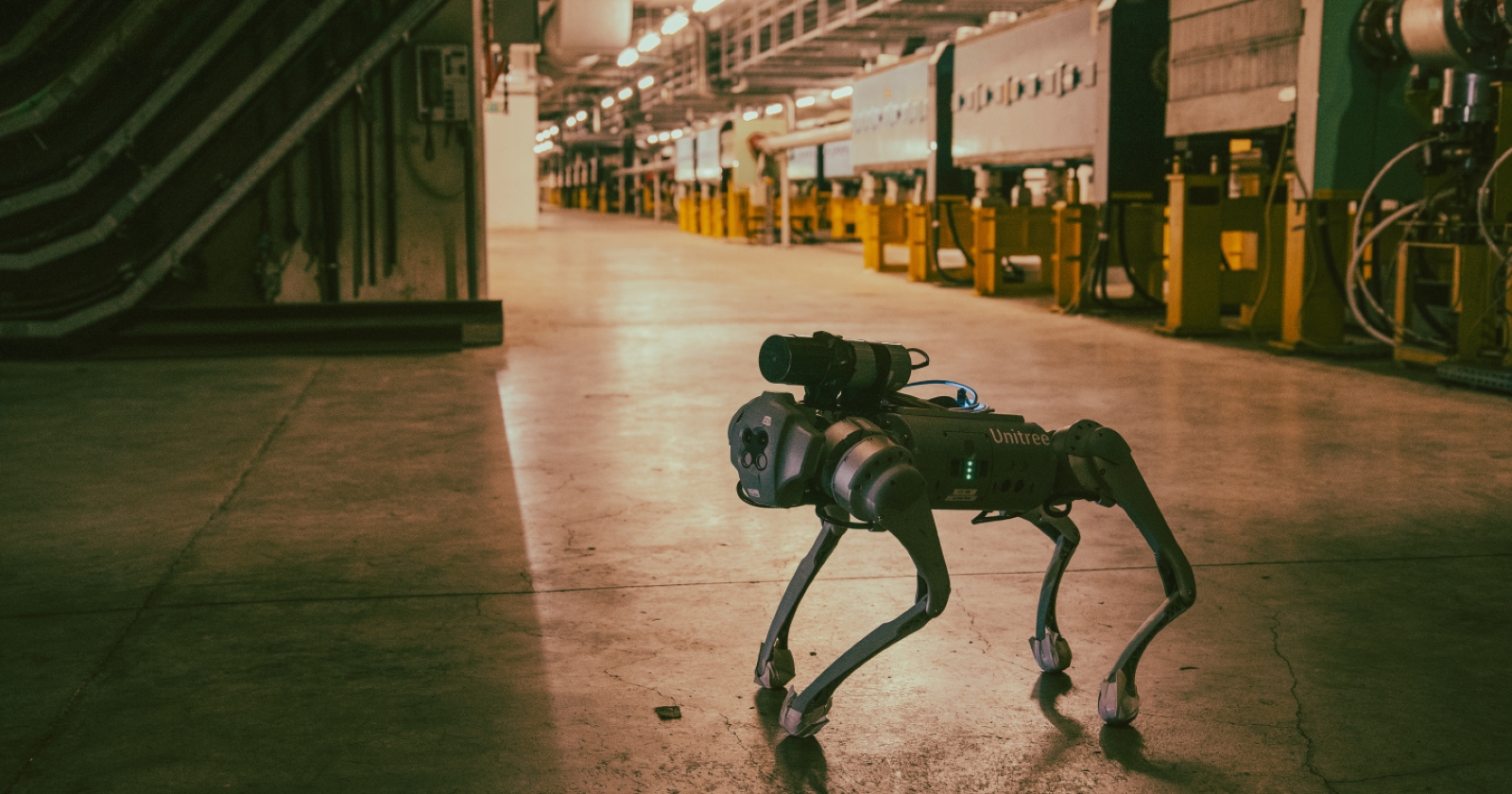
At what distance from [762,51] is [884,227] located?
6397 millimetres

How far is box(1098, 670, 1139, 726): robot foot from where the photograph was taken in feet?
6.84

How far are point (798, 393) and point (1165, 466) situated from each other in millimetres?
1302

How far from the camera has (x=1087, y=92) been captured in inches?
346

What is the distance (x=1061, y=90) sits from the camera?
9.13 m

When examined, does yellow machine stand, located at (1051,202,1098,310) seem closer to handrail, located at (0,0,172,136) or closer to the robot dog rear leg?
handrail, located at (0,0,172,136)

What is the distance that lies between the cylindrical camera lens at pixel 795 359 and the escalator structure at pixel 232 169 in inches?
212

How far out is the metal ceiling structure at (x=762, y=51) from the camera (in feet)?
47.4

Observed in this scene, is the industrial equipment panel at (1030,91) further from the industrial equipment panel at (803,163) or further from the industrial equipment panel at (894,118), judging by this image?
the industrial equipment panel at (803,163)

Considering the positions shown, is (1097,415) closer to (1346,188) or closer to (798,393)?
(798,393)

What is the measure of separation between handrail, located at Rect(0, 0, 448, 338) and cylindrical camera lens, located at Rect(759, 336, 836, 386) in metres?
5.36

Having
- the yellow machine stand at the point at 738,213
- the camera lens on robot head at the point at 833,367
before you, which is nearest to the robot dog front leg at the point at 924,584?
the camera lens on robot head at the point at 833,367

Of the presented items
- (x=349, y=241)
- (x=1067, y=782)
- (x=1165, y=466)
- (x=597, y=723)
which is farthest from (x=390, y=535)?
(x=349, y=241)

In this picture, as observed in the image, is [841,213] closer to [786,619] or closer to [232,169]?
[232,169]

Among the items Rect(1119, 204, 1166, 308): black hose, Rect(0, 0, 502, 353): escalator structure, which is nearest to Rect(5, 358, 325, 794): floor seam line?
Rect(0, 0, 502, 353): escalator structure
